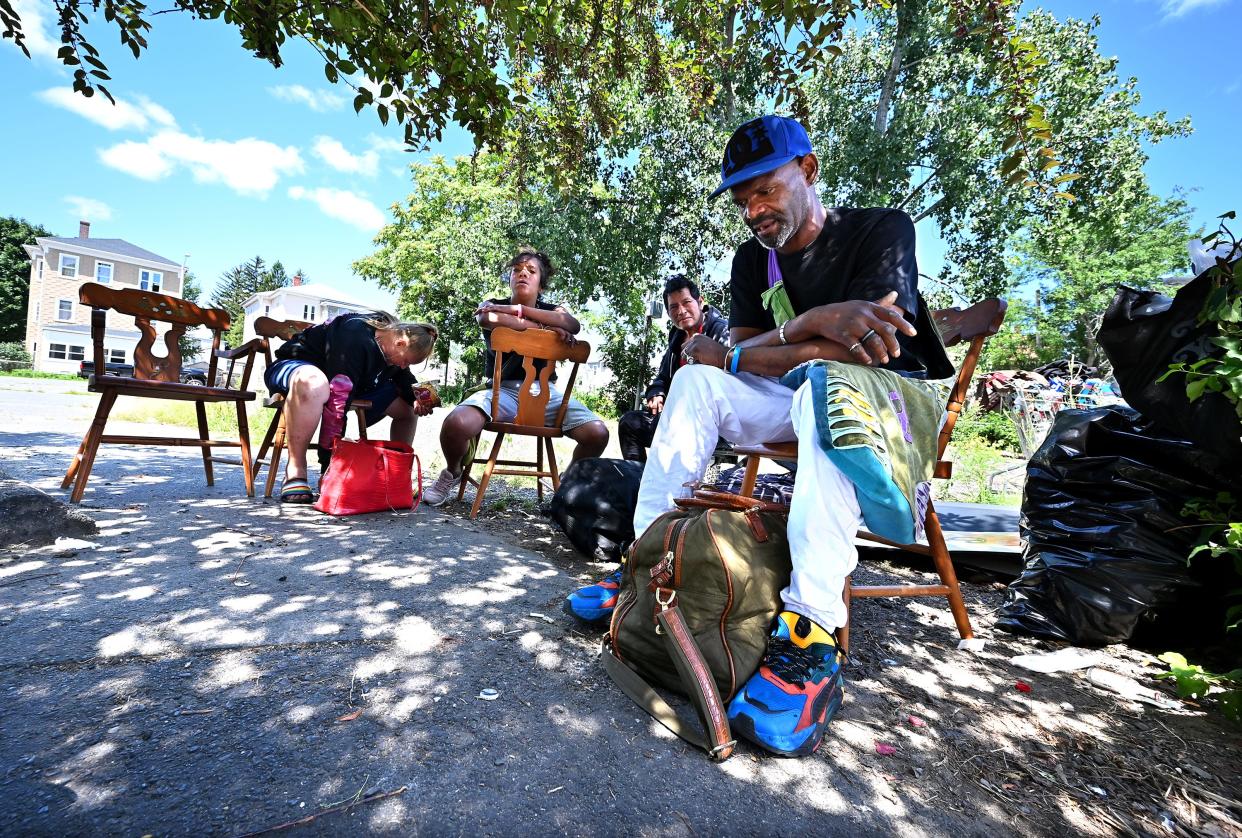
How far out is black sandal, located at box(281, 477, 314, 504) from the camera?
366 centimetres

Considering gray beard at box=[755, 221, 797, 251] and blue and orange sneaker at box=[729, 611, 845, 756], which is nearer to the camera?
blue and orange sneaker at box=[729, 611, 845, 756]

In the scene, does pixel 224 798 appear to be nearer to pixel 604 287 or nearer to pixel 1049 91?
pixel 604 287

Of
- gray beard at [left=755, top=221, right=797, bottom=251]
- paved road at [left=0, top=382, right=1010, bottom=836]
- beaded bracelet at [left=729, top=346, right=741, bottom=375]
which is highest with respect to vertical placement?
gray beard at [left=755, top=221, right=797, bottom=251]

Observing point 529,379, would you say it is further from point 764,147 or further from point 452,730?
point 452,730

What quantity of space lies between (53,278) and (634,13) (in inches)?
2147

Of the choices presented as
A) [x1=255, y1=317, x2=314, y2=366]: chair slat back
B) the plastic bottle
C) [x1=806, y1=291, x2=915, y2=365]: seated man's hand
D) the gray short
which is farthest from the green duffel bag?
[x1=255, y1=317, x2=314, y2=366]: chair slat back

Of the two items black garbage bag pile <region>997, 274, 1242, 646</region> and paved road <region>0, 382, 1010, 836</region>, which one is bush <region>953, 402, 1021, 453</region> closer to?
black garbage bag pile <region>997, 274, 1242, 646</region>

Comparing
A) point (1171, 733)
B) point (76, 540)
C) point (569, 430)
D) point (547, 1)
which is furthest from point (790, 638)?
point (547, 1)

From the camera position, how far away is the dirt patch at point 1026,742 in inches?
50.9

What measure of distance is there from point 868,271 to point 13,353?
5707 centimetres

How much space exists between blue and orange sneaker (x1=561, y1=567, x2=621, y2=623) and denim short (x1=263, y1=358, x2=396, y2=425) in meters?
2.68

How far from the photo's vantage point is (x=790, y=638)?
156cm

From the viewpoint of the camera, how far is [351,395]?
3.95 meters

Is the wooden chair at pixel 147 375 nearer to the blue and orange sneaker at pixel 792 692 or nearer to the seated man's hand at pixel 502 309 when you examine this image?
the seated man's hand at pixel 502 309
